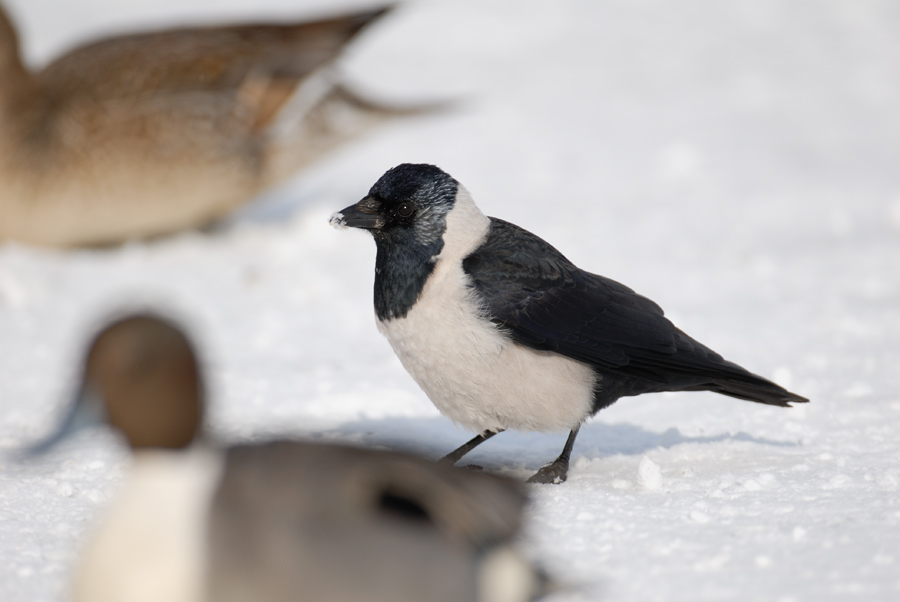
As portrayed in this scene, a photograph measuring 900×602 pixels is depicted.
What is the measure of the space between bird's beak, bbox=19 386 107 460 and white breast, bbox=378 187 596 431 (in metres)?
1.36

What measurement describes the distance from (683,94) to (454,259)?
637cm

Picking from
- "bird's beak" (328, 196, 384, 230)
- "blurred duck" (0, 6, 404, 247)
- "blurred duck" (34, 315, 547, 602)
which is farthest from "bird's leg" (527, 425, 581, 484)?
"blurred duck" (0, 6, 404, 247)

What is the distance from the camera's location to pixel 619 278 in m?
6.29

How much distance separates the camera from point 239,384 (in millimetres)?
4883

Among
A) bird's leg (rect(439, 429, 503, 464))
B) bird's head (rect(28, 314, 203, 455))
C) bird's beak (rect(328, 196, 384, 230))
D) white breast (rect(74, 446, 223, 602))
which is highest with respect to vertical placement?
bird's beak (rect(328, 196, 384, 230))

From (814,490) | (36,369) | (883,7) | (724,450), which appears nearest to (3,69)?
(36,369)

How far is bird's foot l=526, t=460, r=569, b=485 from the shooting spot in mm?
3732

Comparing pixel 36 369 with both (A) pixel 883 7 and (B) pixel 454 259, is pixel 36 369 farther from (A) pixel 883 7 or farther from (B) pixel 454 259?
(A) pixel 883 7

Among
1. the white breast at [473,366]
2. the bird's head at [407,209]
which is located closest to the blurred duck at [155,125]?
the bird's head at [407,209]

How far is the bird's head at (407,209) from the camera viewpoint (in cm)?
379

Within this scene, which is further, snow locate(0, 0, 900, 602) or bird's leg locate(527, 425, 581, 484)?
bird's leg locate(527, 425, 581, 484)

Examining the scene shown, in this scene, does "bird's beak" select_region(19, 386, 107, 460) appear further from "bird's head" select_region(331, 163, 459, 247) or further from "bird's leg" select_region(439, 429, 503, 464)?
"bird's leg" select_region(439, 429, 503, 464)

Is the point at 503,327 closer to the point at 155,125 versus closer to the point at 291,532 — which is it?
the point at 291,532

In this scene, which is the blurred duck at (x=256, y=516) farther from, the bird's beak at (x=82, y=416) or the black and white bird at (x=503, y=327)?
the black and white bird at (x=503, y=327)
